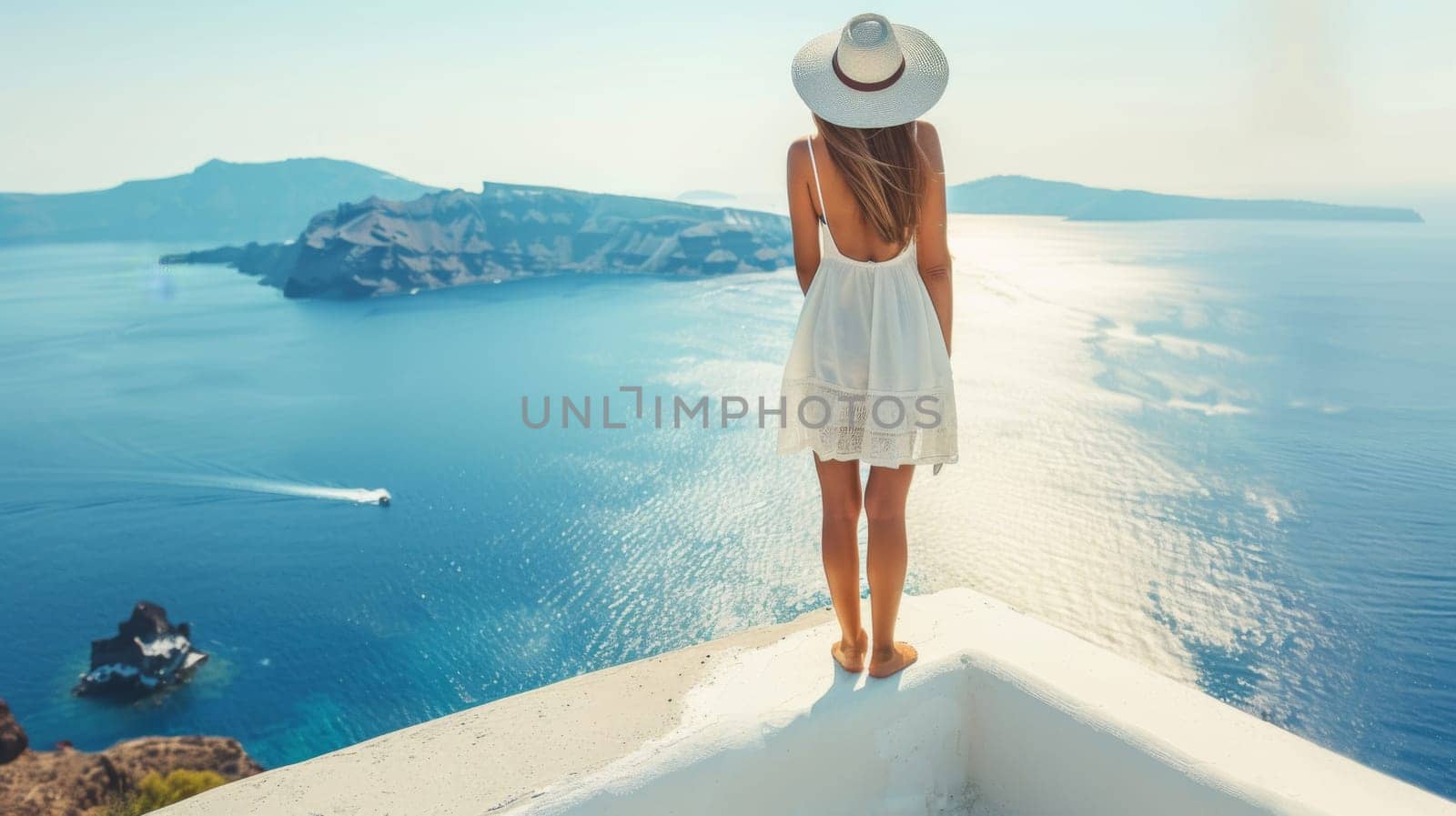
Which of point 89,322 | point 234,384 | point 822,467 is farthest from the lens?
point 89,322

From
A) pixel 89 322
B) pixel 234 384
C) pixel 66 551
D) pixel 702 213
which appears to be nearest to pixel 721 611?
pixel 66 551

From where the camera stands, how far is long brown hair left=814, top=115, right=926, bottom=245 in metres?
1.74

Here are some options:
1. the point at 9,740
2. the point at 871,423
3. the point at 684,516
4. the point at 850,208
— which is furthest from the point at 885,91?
the point at 684,516

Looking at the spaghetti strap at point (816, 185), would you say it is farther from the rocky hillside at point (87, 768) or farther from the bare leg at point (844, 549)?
the rocky hillside at point (87, 768)

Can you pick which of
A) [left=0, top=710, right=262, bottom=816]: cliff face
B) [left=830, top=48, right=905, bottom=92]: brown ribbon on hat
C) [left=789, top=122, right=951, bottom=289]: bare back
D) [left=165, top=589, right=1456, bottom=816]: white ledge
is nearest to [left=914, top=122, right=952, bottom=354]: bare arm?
[left=789, top=122, right=951, bottom=289]: bare back

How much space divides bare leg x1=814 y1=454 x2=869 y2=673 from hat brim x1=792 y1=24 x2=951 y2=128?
29.4 inches

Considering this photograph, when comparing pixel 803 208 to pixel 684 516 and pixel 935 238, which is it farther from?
pixel 684 516

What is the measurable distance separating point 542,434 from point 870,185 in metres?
23.2

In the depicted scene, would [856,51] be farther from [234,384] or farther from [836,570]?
[234,384]

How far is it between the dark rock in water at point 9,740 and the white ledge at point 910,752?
36.3 feet

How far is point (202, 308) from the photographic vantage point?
4900 cm

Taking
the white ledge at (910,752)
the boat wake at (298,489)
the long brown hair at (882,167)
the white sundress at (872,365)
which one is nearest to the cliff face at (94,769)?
the boat wake at (298,489)

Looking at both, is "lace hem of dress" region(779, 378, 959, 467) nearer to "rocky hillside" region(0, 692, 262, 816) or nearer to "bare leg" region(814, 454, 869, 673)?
"bare leg" region(814, 454, 869, 673)

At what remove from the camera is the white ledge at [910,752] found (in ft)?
4.64
